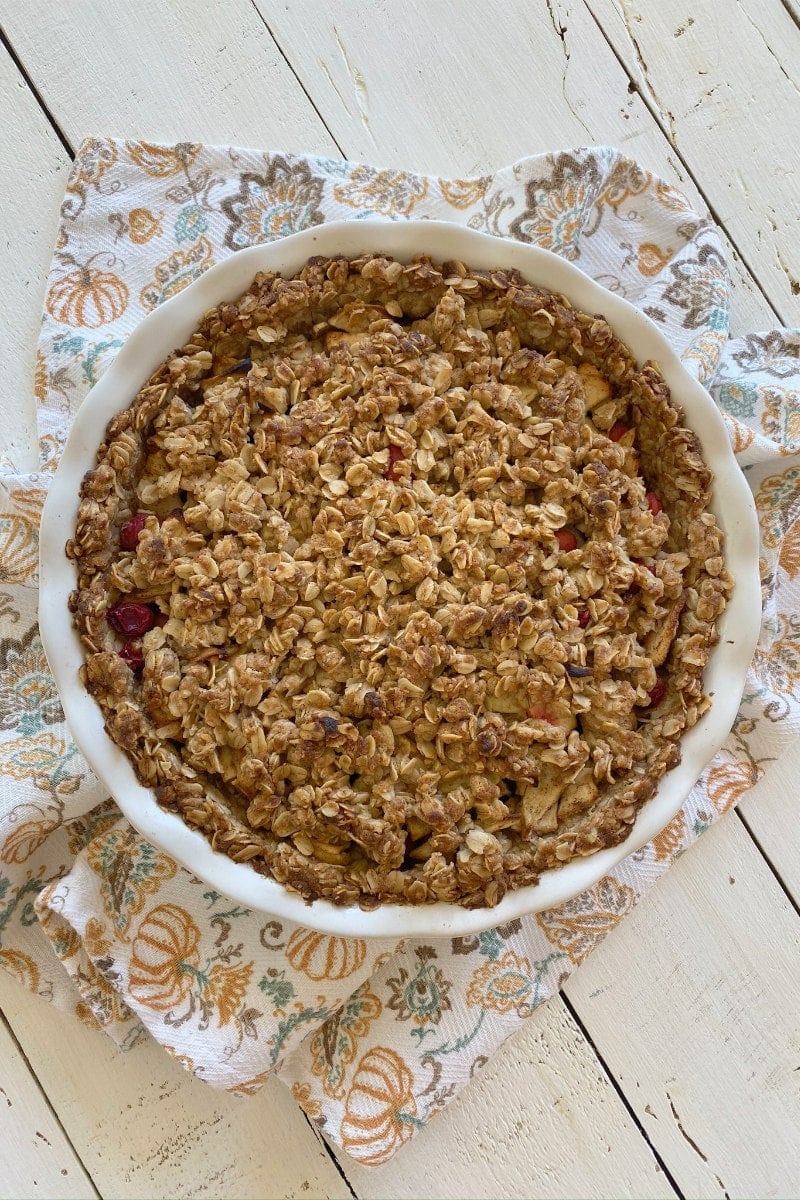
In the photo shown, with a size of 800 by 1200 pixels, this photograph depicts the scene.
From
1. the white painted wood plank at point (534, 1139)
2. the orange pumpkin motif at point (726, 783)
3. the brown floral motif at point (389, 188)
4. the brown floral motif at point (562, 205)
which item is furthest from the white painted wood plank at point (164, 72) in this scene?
the white painted wood plank at point (534, 1139)

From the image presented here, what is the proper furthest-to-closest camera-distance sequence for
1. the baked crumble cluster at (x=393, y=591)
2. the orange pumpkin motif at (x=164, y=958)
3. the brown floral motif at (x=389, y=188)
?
the brown floral motif at (x=389, y=188) < the orange pumpkin motif at (x=164, y=958) < the baked crumble cluster at (x=393, y=591)

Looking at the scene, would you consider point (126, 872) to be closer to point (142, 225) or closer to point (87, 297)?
point (87, 297)

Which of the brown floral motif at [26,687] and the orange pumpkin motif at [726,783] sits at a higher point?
the brown floral motif at [26,687]

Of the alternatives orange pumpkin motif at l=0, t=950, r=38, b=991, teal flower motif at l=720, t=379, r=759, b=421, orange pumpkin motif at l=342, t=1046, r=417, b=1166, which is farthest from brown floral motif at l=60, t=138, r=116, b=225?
orange pumpkin motif at l=342, t=1046, r=417, b=1166

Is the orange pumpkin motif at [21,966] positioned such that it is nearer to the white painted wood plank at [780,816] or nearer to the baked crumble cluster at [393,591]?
the baked crumble cluster at [393,591]

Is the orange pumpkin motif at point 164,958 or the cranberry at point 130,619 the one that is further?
the orange pumpkin motif at point 164,958

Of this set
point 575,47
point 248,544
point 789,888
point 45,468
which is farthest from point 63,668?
point 575,47

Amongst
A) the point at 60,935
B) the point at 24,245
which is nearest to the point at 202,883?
the point at 60,935
